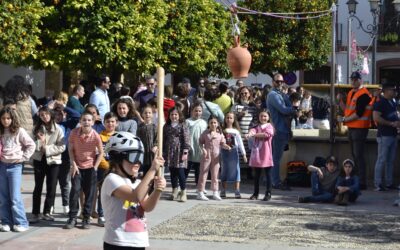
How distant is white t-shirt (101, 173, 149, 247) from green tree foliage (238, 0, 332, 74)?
96.1 ft

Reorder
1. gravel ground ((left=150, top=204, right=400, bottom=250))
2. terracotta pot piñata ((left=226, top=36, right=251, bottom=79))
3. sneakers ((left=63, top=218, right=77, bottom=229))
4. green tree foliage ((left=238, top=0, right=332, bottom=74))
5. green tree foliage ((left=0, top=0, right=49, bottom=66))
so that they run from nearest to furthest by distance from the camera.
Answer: gravel ground ((left=150, top=204, right=400, bottom=250))
sneakers ((left=63, top=218, right=77, bottom=229))
terracotta pot piñata ((left=226, top=36, right=251, bottom=79))
green tree foliage ((left=0, top=0, right=49, bottom=66))
green tree foliage ((left=238, top=0, right=332, bottom=74))

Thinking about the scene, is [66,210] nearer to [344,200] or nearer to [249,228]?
[249,228]

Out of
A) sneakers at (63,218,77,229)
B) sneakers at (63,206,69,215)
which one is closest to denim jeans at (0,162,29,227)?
sneakers at (63,218,77,229)

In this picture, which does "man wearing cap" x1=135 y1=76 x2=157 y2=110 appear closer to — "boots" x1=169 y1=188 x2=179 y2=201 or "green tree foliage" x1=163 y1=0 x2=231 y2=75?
"boots" x1=169 y1=188 x2=179 y2=201

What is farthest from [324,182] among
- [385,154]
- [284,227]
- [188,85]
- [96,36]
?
[96,36]

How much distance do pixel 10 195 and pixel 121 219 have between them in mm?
4944

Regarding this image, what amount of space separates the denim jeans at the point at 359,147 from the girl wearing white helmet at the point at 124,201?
Answer: 9.41 meters

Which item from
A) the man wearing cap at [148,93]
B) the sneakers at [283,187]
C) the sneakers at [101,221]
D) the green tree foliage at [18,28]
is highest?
the green tree foliage at [18,28]

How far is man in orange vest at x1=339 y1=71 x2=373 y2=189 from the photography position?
15.3 m

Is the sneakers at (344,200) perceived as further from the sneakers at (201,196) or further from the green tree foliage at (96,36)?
the green tree foliage at (96,36)

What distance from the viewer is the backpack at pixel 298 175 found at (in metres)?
15.6

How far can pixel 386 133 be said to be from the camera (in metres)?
15.0

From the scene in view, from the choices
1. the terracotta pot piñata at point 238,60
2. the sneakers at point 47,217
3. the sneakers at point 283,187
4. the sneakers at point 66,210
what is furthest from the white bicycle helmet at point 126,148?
the sneakers at point 283,187

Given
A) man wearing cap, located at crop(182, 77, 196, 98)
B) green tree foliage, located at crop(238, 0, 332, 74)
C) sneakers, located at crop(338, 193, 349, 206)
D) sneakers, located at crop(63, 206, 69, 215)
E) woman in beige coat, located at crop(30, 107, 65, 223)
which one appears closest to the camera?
woman in beige coat, located at crop(30, 107, 65, 223)
